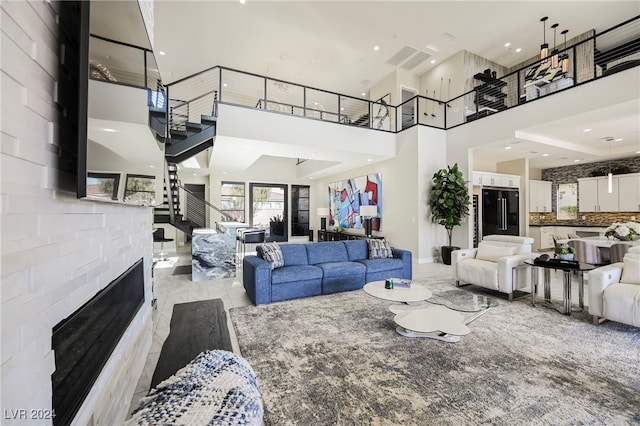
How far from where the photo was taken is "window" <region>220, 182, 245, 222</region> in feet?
35.8

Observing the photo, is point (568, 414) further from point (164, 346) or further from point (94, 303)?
point (164, 346)

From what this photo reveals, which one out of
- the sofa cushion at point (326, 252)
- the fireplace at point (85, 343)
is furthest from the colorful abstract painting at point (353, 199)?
the fireplace at point (85, 343)

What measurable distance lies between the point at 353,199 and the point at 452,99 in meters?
4.20

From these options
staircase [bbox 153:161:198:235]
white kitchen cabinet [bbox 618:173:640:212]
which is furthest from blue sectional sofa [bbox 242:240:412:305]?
white kitchen cabinet [bbox 618:173:640:212]

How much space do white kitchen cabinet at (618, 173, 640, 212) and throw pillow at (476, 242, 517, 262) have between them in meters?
5.65

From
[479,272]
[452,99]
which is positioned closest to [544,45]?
[452,99]

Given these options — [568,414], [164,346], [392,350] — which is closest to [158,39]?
[164,346]

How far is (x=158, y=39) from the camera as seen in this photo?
6965mm

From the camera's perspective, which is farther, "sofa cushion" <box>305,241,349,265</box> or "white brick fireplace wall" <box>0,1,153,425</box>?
"sofa cushion" <box>305,241,349,265</box>

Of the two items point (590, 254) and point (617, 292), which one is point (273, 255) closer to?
point (617, 292)

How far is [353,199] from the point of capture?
31.9 ft

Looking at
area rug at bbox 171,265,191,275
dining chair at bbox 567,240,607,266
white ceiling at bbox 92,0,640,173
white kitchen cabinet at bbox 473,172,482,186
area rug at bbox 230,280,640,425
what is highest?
white ceiling at bbox 92,0,640,173

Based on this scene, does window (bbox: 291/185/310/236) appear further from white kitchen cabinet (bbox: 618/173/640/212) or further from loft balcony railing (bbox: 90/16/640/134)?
white kitchen cabinet (bbox: 618/173/640/212)

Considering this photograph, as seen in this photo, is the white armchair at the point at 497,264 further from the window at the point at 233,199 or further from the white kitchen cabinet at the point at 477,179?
the window at the point at 233,199
